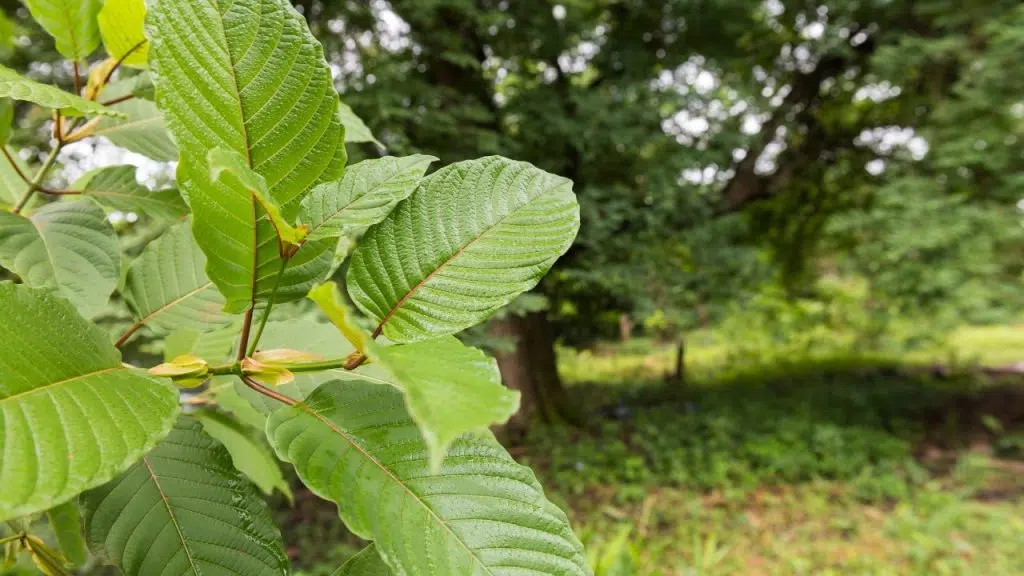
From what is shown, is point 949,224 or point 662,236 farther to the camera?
point 662,236

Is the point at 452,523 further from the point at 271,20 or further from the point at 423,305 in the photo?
the point at 271,20

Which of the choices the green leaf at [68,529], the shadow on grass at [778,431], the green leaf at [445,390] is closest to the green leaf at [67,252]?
the green leaf at [68,529]

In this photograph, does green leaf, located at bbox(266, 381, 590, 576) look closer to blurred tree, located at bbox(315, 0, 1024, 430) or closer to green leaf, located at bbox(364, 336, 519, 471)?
green leaf, located at bbox(364, 336, 519, 471)

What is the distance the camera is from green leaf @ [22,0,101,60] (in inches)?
19.6

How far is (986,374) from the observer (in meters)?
8.22

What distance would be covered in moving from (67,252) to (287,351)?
26 centimetres

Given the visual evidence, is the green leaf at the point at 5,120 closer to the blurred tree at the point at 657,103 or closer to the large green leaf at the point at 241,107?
the large green leaf at the point at 241,107

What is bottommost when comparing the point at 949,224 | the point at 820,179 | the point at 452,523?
the point at 820,179

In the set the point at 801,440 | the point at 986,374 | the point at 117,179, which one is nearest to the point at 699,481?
the point at 801,440

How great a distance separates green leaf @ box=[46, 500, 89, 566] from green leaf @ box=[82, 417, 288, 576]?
24 cm

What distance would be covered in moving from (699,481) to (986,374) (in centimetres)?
581

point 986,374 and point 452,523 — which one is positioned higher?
point 452,523

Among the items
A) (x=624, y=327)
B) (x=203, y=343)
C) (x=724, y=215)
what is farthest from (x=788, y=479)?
(x=203, y=343)

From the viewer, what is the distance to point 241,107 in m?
0.36
